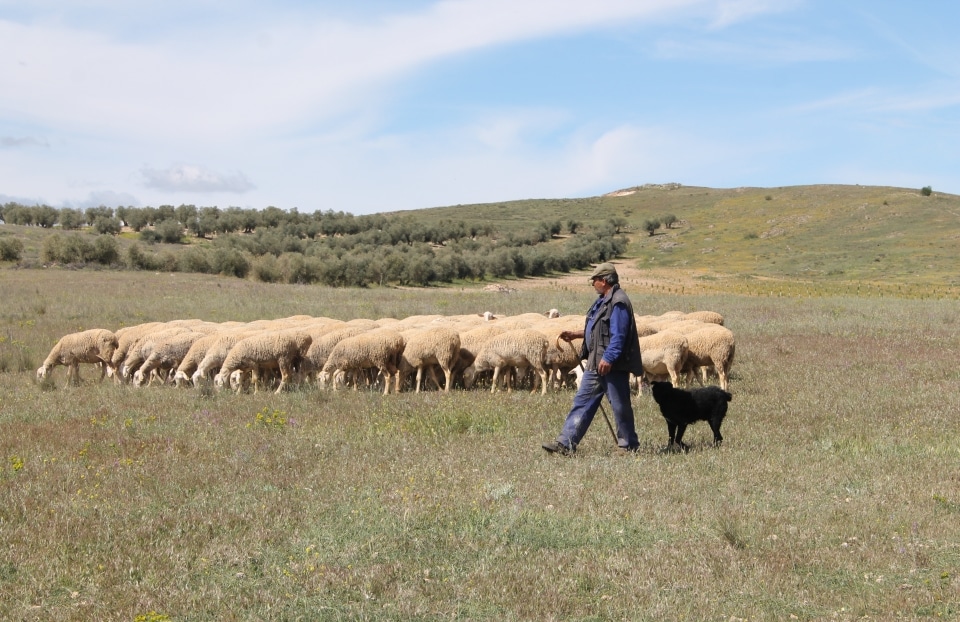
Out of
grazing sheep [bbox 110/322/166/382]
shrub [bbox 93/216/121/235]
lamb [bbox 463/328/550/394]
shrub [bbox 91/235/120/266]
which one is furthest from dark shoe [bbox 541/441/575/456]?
shrub [bbox 93/216/121/235]

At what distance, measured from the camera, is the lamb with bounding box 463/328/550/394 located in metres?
14.6

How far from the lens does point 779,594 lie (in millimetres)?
5031

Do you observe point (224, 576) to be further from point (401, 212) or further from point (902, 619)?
point (401, 212)

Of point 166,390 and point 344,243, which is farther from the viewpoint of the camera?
point 344,243

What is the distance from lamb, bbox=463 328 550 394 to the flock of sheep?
19 mm

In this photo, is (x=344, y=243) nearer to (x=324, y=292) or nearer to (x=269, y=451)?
(x=324, y=292)

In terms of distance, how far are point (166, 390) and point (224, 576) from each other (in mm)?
9445

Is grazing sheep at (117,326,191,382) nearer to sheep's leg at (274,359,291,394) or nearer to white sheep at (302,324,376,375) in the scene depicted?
sheep's leg at (274,359,291,394)

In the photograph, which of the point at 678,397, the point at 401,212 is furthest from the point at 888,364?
the point at 401,212

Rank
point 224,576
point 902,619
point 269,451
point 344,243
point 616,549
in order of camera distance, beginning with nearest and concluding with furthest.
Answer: point 902,619 < point 224,576 < point 616,549 < point 269,451 < point 344,243

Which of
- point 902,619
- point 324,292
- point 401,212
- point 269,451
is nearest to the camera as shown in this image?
point 902,619

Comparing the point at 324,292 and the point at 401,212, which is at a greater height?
the point at 401,212

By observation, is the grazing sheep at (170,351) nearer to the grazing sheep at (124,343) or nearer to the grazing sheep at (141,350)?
the grazing sheep at (141,350)

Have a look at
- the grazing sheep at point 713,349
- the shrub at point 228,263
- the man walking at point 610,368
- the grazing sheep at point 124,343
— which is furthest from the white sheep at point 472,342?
the shrub at point 228,263
